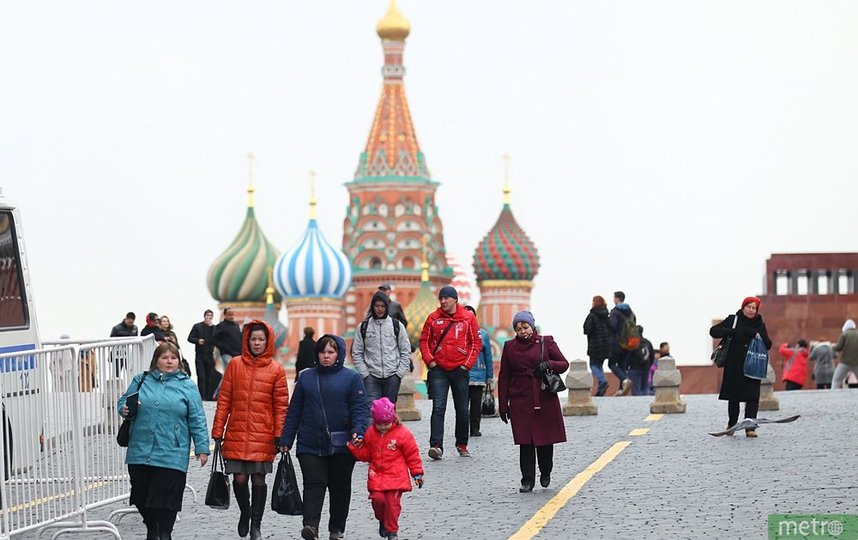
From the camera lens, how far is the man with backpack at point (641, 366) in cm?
3259

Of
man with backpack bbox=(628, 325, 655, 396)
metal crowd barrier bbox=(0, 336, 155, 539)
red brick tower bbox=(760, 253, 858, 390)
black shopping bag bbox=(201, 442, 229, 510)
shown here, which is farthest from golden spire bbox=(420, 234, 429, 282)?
black shopping bag bbox=(201, 442, 229, 510)

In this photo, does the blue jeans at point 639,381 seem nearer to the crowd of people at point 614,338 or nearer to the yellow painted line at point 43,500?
the crowd of people at point 614,338

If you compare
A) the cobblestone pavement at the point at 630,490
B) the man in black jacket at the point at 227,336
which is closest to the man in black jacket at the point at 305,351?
the man in black jacket at the point at 227,336

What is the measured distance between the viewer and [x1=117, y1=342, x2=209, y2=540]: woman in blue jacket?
47.9 feet

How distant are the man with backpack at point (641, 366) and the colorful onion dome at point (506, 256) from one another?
342ft

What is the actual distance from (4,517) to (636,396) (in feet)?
60.6

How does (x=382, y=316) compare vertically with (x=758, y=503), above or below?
above

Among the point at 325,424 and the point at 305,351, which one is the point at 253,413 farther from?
the point at 305,351

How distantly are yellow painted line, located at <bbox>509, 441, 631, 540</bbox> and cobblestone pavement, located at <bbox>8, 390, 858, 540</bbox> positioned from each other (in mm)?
53

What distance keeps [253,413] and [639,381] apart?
19.7m

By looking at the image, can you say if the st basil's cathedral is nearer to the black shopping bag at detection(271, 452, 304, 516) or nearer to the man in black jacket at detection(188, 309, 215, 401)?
the man in black jacket at detection(188, 309, 215, 401)

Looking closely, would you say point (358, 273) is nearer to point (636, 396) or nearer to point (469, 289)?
point (469, 289)

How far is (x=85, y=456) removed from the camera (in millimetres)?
15883

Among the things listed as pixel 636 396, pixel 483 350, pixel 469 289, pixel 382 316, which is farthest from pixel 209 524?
pixel 469 289
